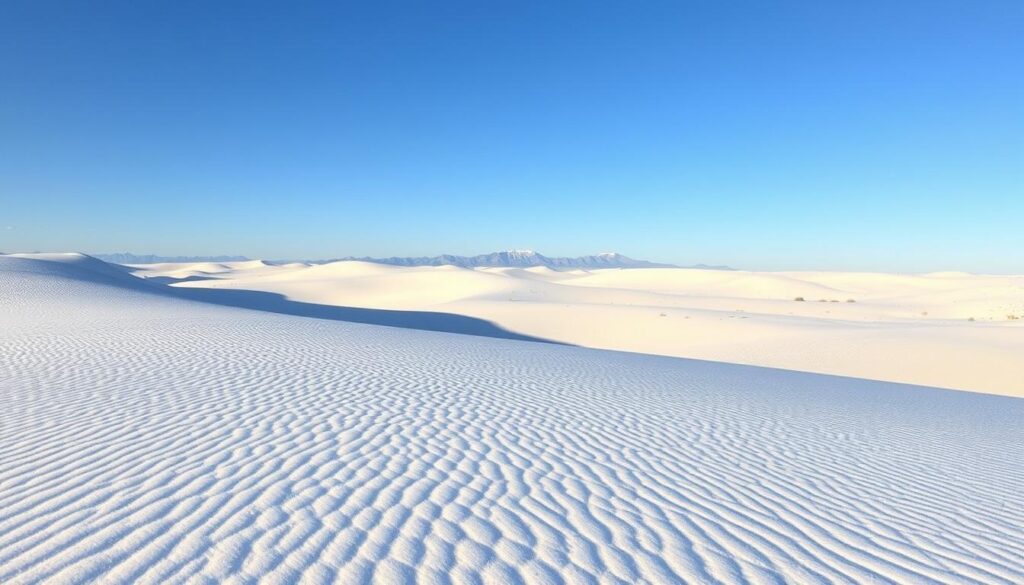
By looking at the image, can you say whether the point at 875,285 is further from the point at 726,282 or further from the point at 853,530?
the point at 853,530

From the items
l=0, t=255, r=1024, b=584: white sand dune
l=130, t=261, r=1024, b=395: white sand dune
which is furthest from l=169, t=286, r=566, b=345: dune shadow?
l=0, t=255, r=1024, b=584: white sand dune

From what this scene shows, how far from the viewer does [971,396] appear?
10688 mm

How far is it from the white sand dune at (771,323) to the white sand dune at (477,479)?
557 cm

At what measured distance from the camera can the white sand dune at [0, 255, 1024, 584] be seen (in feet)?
9.93

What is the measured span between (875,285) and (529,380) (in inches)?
2434

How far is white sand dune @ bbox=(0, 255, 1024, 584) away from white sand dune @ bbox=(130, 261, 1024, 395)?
18.3 feet

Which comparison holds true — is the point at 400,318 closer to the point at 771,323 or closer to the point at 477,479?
the point at 771,323

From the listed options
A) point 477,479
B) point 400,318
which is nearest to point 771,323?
point 400,318

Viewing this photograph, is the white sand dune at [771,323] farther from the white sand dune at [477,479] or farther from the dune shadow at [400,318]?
the white sand dune at [477,479]

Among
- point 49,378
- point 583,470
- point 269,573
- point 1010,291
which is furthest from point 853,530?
point 1010,291

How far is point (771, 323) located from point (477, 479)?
1983cm

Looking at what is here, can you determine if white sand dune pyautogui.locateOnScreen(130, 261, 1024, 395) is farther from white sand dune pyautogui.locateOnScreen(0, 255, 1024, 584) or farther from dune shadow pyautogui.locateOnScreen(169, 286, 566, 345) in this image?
white sand dune pyautogui.locateOnScreen(0, 255, 1024, 584)

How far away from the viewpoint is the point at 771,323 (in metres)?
21.6

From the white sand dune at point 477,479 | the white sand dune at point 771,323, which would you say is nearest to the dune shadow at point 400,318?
the white sand dune at point 771,323
